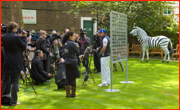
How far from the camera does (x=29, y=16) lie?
22828 mm

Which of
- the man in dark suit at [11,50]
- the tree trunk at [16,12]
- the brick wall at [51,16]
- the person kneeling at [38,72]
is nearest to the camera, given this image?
the man in dark suit at [11,50]

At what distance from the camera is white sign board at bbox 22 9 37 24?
22828 millimetres

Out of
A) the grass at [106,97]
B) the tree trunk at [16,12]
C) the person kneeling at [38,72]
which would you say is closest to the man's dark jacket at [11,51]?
the grass at [106,97]

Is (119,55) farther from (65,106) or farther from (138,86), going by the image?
(65,106)

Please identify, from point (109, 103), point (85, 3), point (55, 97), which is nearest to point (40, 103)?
point (55, 97)

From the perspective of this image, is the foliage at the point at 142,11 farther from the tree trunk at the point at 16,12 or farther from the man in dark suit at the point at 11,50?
the man in dark suit at the point at 11,50

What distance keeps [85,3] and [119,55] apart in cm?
1212

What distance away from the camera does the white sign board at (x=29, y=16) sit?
22828 mm

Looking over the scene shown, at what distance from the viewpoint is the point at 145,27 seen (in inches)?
752

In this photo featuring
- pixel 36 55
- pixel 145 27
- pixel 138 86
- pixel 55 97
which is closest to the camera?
pixel 55 97

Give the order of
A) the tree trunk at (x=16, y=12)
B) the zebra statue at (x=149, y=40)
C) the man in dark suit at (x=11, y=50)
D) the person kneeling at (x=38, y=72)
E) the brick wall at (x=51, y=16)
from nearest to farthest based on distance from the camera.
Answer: the man in dark suit at (x=11, y=50), the person kneeling at (x=38, y=72), the tree trunk at (x=16, y=12), the zebra statue at (x=149, y=40), the brick wall at (x=51, y=16)

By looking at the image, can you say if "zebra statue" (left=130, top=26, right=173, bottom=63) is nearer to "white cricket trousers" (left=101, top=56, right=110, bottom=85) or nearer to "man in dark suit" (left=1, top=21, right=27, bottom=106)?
"white cricket trousers" (left=101, top=56, right=110, bottom=85)

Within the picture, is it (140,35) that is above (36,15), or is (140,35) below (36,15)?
below

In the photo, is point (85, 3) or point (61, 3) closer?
point (85, 3)
